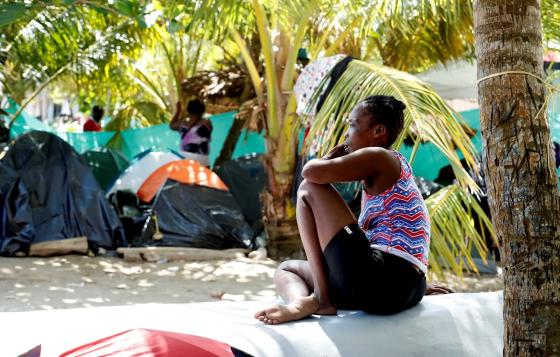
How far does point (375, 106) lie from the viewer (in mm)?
2867

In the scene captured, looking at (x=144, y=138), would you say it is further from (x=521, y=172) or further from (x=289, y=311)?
(x=521, y=172)

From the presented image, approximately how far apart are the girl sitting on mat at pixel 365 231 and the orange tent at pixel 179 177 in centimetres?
460

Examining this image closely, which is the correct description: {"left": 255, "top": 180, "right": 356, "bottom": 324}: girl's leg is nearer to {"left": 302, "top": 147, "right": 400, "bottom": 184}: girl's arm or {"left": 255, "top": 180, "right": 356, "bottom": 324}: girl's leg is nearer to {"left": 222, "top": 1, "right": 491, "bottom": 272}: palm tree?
{"left": 302, "top": 147, "right": 400, "bottom": 184}: girl's arm

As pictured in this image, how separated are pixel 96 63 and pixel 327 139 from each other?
4.88 metres

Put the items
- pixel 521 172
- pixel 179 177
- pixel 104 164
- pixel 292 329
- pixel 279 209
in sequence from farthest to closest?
pixel 104 164 → pixel 179 177 → pixel 279 209 → pixel 292 329 → pixel 521 172

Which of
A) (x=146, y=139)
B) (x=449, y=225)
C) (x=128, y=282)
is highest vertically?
(x=146, y=139)

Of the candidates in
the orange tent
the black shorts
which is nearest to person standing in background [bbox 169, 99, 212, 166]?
the orange tent

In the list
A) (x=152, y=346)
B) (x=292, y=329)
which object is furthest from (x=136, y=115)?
(x=152, y=346)

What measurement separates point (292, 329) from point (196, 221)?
4559 millimetres

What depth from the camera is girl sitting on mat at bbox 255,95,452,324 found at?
8.73 ft

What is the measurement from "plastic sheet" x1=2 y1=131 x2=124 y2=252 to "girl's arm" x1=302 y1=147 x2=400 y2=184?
4421mm

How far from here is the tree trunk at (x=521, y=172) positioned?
1939mm

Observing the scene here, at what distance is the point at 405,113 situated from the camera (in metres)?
3.80

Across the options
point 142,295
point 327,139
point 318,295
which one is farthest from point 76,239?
point 318,295
